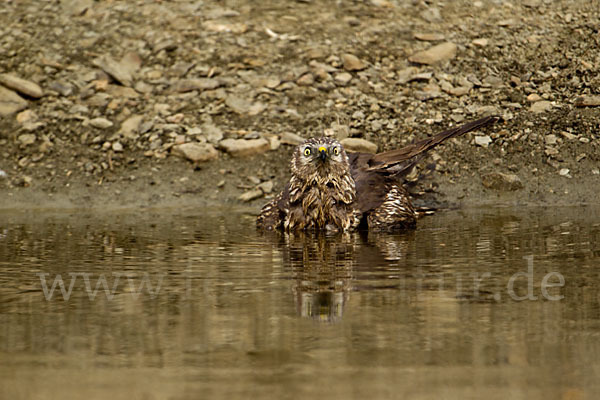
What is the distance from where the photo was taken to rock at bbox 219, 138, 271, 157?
35.8 feet

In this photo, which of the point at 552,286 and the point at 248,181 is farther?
the point at 248,181

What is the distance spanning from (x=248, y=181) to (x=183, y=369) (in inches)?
269

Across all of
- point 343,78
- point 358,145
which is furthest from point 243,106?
point 358,145

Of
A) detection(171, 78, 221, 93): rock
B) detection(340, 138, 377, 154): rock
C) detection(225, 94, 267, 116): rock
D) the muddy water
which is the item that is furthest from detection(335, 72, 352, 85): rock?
the muddy water

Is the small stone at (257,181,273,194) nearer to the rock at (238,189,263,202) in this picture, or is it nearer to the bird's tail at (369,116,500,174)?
the rock at (238,189,263,202)

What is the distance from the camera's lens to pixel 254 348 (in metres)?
4.14

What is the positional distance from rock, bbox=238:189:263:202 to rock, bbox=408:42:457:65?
125 inches

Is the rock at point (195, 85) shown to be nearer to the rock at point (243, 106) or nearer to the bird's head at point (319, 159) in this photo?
the rock at point (243, 106)

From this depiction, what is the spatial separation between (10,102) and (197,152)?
9.39 ft

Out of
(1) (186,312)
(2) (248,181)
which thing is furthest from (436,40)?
(1) (186,312)

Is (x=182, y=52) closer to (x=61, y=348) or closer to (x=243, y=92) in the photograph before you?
(x=243, y=92)

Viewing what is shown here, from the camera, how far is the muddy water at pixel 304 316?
11.9 feet

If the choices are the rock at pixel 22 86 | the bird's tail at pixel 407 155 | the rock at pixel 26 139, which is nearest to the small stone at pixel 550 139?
the bird's tail at pixel 407 155

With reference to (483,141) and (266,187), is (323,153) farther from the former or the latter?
(483,141)
